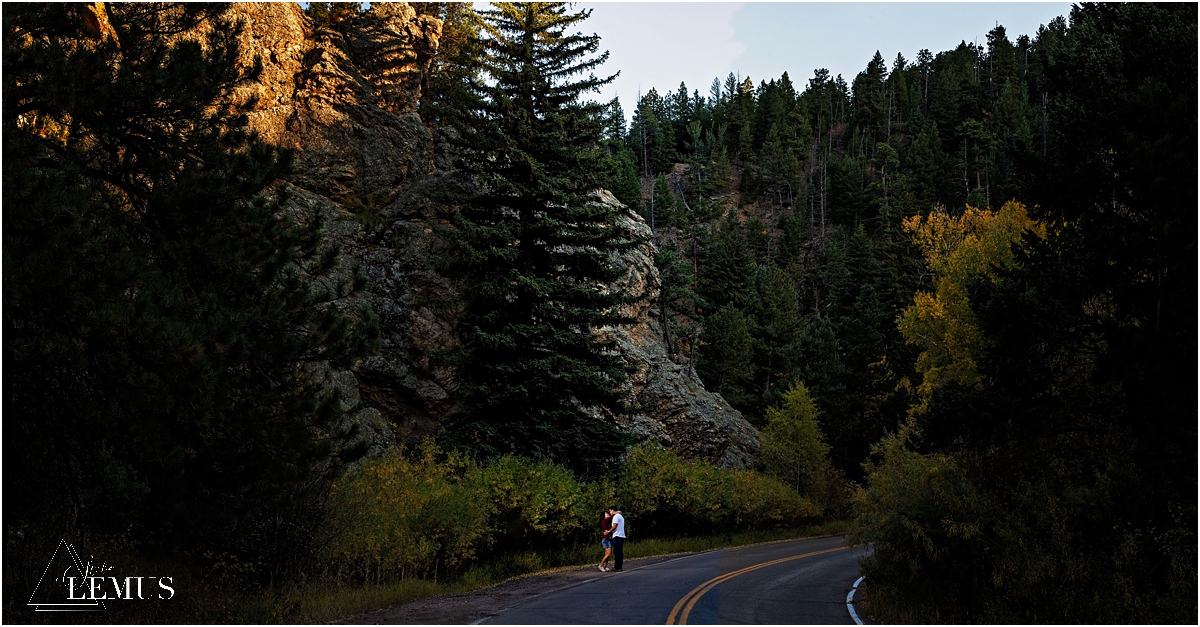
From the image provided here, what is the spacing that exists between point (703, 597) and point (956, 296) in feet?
53.8

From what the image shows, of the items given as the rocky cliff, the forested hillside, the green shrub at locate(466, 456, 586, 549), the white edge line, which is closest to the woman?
the green shrub at locate(466, 456, 586, 549)

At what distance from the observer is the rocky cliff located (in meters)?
31.3

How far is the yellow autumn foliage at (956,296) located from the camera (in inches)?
916

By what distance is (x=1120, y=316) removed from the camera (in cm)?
1298

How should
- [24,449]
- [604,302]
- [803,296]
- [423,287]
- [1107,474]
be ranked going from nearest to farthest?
[24,449] → [1107,474] → [604,302] → [423,287] → [803,296]

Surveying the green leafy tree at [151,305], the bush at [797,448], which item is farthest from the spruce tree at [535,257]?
the bush at [797,448]

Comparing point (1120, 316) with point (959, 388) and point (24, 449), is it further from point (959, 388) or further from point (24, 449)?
point (24, 449)

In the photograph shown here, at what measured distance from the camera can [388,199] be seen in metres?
36.6

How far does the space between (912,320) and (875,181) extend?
8098cm

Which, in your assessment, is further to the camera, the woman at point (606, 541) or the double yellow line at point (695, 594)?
the woman at point (606, 541)

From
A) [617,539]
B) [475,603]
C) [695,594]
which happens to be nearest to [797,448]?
[617,539]

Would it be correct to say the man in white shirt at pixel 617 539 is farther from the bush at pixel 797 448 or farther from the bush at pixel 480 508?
the bush at pixel 797 448

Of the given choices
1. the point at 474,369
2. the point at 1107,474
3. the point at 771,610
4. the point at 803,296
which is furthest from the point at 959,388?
the point at 803,296

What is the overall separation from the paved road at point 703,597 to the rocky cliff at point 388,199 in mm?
12830
